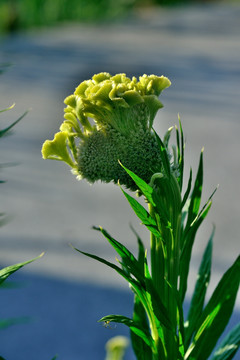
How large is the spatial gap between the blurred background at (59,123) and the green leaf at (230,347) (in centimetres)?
32

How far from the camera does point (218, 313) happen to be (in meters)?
0.71

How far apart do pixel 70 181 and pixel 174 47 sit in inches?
164

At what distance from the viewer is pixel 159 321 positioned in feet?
2.21

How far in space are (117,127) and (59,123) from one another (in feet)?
12.6

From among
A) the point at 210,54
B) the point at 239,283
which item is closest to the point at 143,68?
the point at 210,54

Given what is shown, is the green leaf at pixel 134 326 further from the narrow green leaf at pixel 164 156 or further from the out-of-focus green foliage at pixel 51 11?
the out-of-focus green foliage at pixel 51 11

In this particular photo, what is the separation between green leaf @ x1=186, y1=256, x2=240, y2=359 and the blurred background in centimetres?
27

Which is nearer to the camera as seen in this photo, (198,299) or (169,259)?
(169,259)

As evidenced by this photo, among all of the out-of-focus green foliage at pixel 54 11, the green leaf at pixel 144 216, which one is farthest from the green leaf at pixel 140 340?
the out-of-focus green foliage at pixel 54 11

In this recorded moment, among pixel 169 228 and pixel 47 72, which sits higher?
pixel 169 228

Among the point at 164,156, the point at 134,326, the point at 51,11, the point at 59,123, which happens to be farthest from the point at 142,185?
the point at 51,11

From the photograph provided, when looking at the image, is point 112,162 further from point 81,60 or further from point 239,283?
point 81,60

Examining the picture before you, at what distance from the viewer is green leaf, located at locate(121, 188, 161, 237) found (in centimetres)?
62

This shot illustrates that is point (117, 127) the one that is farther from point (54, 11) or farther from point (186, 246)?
point (54, 11)
